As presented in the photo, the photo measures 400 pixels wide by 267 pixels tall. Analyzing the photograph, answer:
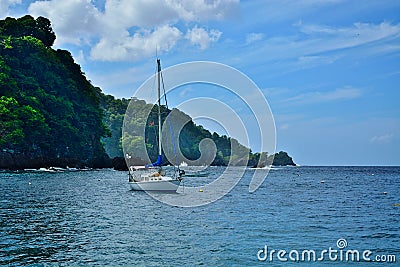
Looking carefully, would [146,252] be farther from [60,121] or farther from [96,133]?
[96,133]

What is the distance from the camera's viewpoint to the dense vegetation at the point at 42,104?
237 ft

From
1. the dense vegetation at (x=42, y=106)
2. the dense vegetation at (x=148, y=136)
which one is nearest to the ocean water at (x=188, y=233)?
the dense vegetation at (x=42, y=106)

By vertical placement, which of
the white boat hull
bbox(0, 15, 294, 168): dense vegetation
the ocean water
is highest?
bbox(0, 15, 294, 168): dense vegetation

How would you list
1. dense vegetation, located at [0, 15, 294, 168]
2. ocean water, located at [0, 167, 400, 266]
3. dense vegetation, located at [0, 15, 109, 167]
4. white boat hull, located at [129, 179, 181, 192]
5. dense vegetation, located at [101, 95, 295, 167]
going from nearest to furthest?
1. ocean water, located at [0, 167, 400, 266]
2. white boat hull, located at [129, 179, 181, 192]
3. dense vegetation, located at [0, 15, 294, 168]
4. dense vegetation, located at [0, 15, 109, 167]
5. dense vegetation, located at [101, 95, 295, 167]

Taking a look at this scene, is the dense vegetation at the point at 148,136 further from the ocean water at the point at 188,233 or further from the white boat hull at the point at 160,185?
the ocean water at the point at 188,233

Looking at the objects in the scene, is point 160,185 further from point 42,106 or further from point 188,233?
point 42,106

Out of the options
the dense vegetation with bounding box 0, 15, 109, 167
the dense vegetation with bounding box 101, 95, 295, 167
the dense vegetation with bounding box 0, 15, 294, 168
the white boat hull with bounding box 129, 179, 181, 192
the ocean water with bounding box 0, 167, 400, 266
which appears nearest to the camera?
the ocean water with bounding box 0, 167, 400, 266

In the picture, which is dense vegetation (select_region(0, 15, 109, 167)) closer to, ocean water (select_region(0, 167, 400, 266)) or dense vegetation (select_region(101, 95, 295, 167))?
dense vegetation (select_region(101, 95, 295, 167))

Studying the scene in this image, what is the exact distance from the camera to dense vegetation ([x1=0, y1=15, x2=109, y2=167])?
72375mm

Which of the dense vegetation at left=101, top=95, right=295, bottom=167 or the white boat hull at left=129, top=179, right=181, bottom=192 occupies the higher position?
Answer: the dense vegetation at left=101, top=95, right=295, bottom=167

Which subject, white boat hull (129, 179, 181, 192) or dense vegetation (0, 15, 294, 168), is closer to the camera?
white boat hull (129, 179, 181, 192)

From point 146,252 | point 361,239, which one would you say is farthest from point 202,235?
point 361,239

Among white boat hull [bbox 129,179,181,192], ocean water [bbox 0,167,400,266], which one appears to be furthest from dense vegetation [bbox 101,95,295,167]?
ocean water [bbox 0,167,400,266]

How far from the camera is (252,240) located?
18.2 metres
